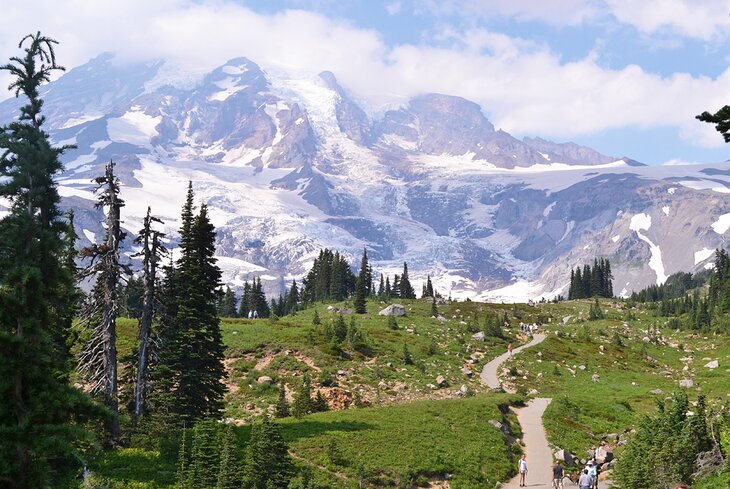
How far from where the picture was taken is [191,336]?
35500 millimetres

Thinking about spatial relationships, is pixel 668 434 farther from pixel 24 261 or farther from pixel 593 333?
pixel 593 333

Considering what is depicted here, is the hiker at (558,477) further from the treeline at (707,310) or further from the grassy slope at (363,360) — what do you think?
the treeline at (707,310)

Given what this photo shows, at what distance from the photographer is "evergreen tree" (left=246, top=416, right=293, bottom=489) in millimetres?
23453

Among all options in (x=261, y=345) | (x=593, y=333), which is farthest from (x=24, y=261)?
(x=593, y=333)

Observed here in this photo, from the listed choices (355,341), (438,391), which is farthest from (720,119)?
(355,341)

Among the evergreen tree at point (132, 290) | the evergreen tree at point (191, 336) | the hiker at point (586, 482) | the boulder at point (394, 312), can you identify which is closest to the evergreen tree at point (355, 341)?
the evergreen tree at point (191, 336)

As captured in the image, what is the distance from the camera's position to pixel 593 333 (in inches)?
3442

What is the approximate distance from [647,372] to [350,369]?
3510cm

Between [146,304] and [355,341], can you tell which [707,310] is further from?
[146,304]

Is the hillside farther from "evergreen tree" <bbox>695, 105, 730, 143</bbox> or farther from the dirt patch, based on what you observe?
"evergreen tree" <bbox>695, 105, 730, 143</bbox>

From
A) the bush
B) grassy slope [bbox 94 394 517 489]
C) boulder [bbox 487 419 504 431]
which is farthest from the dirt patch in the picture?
the bush

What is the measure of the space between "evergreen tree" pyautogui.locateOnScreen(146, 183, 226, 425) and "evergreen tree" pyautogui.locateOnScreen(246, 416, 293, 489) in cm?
991

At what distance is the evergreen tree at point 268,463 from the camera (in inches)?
923

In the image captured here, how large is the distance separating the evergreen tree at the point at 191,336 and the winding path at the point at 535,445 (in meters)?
17.9
